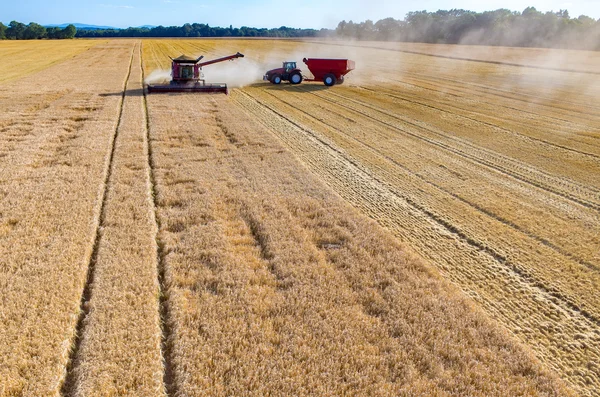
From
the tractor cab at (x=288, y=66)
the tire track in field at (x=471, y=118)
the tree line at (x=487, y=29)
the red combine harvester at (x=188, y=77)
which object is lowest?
the tire track in field at (x=471, y=118)

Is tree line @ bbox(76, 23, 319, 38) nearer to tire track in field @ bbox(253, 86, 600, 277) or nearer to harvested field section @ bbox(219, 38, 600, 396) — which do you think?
harvested field section @ bbox(219, 38, 600, 396)

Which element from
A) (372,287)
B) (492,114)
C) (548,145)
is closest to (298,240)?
(372,287)

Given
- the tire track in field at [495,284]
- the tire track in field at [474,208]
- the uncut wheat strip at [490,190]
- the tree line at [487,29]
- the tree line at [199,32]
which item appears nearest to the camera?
the tire track in field at [495,284]

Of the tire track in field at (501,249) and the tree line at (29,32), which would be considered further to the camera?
the tree line at (29,32)

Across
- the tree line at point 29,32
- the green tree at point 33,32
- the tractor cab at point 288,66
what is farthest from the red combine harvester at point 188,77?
the green tree at point 33,32

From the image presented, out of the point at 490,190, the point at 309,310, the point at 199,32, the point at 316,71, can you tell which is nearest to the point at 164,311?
the point at 309,310

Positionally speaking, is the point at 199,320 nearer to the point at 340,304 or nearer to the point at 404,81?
the point at 340,304

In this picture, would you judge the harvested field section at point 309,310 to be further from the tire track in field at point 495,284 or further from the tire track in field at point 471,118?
the tire track in field at point 471,118
